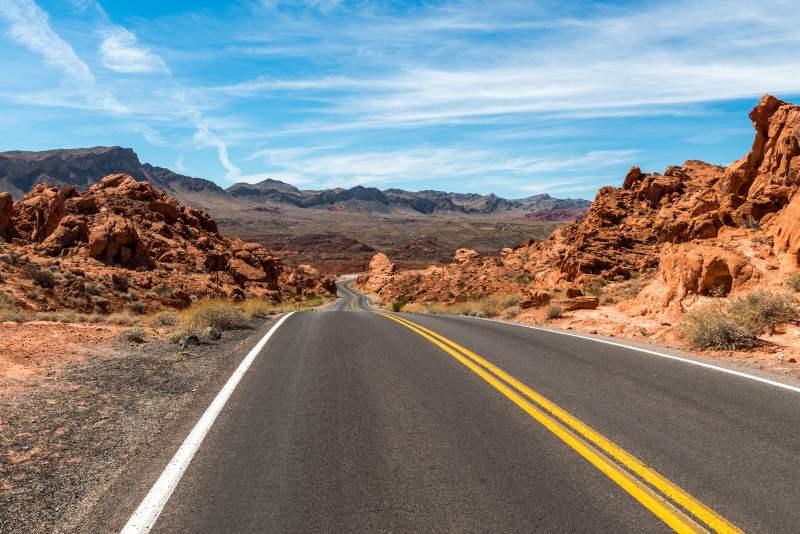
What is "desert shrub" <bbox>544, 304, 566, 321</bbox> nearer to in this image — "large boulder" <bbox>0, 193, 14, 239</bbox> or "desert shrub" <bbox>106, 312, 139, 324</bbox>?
"desert shrub" <bbox>106, 312, 139, 324</bbox>

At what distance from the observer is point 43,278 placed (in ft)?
57.8

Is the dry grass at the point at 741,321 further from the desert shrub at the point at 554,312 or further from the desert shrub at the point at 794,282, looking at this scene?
the desert shrub at the point at 554,312

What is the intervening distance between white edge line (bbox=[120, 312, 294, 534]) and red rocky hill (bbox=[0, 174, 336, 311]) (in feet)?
45.8

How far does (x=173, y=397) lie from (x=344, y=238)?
164318 mm

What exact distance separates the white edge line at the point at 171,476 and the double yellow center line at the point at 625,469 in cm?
338

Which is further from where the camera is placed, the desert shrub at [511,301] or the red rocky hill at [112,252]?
the desert shrub at [511,301]

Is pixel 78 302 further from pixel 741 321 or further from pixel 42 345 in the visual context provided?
pixel 741 321

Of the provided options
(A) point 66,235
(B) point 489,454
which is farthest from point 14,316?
(A) point 66,235

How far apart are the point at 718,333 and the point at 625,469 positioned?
267 inches

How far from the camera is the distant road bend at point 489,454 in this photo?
3.21m

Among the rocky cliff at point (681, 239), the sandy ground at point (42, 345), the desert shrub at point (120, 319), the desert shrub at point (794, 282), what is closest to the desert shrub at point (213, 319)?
the sandy ground at point (42, 345)

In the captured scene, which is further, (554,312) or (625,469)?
(554,312)

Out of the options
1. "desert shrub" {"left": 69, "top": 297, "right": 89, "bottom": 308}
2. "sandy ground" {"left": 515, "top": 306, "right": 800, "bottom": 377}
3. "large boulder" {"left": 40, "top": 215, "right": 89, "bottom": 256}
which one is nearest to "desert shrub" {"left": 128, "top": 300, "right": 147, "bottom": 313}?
"desert shrub" {"left": 69, "top": 297, "right": 89, "bottom": 308}

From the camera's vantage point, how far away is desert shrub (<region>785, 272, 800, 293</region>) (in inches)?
430
